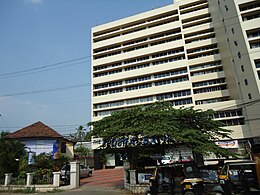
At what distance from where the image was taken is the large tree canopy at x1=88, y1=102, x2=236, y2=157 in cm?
1226

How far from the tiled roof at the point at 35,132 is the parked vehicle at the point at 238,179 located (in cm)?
2296

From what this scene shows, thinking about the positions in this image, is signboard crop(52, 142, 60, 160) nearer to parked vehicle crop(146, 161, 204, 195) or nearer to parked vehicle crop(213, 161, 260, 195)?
parked vehicle crop(146, 161, 204, 195)

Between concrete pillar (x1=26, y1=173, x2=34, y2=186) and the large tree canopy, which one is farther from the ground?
the large tree canopy

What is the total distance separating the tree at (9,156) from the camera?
17.9 metres

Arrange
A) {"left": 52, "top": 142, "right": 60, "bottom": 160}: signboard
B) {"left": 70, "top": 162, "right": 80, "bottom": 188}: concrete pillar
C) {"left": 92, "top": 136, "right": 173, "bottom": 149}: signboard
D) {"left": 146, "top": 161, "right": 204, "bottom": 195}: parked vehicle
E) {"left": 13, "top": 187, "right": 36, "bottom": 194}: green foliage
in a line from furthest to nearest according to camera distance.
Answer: {"left": 52, "top": 142, "right": 60, "bottom": 160}: signboard
{"left": 70, "top": 162, "right": 80, "bottom": 188}: concrete pillar
{"left": 13, "top": 187, "right": 36, "bottom": 194}: green foliage
{"left": 92, "top": 136, "right": 173, "bottom": 149}: signboard
{"left": 146, "top": 161, "right": 204, "bottom": 195}: parked vehicle

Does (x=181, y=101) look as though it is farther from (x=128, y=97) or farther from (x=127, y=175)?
(x=127, y=175)

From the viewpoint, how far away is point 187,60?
126 feet

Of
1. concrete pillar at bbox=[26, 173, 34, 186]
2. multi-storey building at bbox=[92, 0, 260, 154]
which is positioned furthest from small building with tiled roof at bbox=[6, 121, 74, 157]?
multi-storey building at bbox=[92, 0, 260, 154]

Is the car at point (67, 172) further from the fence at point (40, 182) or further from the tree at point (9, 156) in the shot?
the tree at point (9, 156)

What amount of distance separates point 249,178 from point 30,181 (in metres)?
14.7

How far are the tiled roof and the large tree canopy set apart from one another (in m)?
14.5

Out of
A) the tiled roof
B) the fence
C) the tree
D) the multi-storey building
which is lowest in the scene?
the fence

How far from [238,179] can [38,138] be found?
77.8ft

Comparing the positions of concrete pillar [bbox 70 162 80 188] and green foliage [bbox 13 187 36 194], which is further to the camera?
concrete pillar [bbox 70 162 80 188]
